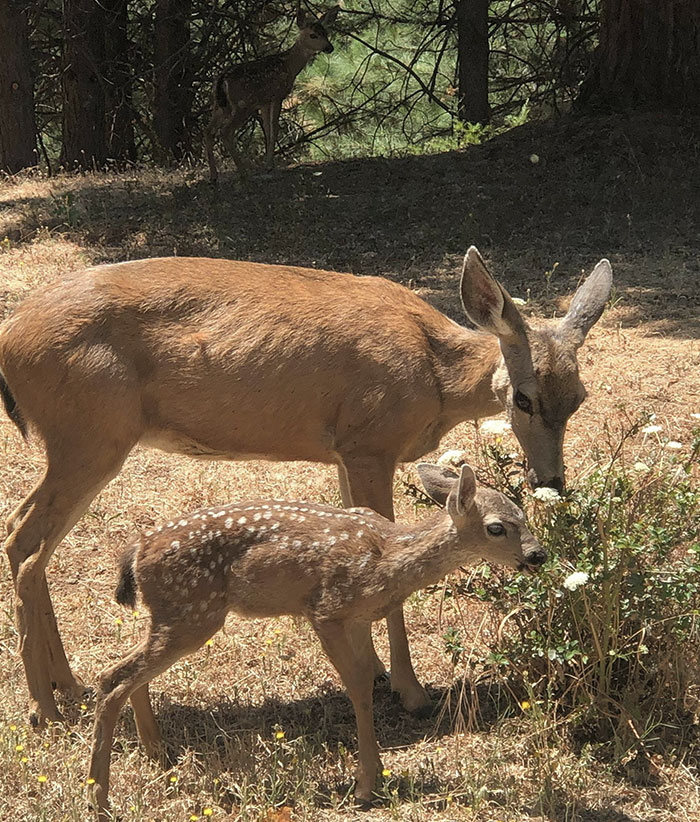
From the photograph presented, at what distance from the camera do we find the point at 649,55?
41.7 feet

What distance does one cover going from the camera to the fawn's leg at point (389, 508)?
5281mm

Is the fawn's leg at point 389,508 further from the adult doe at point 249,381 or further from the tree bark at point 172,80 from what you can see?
the tree bark at point 172,80

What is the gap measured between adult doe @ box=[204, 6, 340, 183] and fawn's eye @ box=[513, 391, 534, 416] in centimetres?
924

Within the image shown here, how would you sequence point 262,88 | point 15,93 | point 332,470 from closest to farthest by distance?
point 332,470, point 15,93, point 262,88

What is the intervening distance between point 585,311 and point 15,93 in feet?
35.7

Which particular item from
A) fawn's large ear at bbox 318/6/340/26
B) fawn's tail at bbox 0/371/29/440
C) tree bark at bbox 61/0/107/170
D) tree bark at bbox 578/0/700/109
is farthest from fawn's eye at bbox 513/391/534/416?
fawn's large ear at bbox 318/6/340/26

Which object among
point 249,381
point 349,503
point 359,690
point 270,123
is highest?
point 249,381

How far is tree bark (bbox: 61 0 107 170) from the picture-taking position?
15008 millimetres

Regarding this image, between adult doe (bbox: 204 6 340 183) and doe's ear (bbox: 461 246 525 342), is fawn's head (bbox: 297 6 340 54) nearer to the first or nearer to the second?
adult doe (bbox: 204 6 340 183)

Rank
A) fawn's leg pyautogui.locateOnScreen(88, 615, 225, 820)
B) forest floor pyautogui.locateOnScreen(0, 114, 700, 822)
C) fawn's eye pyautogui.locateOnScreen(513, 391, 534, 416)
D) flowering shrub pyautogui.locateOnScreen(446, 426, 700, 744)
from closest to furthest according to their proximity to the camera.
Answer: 1. fawn's leg pyautogui.locateOnScreen(88, 615, 225, 820)
2. forest floor pyautogui.locateOnScreen(0, 114, 700, 822)
3. flowering shrub pyautogui.locateOnScreen(446, 426, 700, 744)
4. fawn's eye pyautogui.locateOnScreen(513, 391, 534, 416)

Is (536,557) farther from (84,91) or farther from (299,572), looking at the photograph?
(84,91)

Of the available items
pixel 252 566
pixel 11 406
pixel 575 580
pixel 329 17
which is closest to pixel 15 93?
pixel 329 17

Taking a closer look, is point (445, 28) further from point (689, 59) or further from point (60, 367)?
point (60, 367)

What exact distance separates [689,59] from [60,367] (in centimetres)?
945
